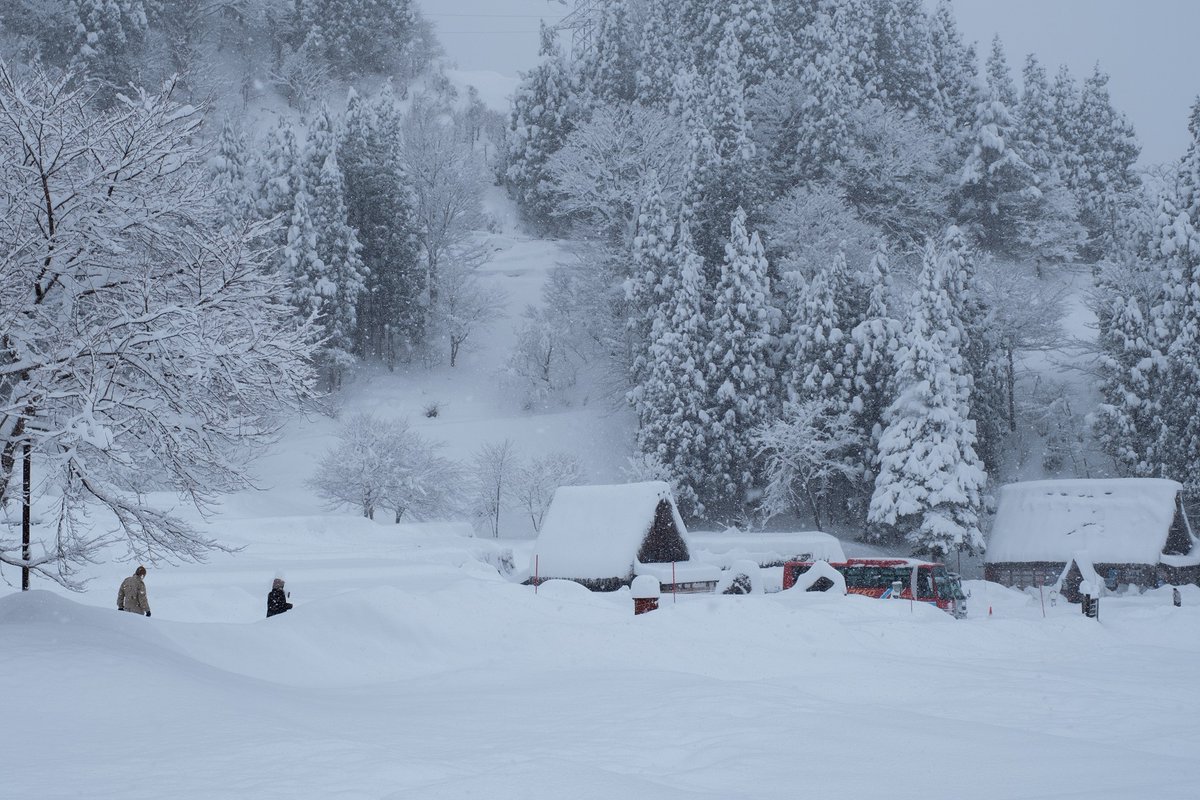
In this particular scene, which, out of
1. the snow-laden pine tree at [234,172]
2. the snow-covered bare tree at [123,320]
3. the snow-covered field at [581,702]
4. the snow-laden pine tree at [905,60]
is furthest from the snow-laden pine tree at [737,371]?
the snow-covered bare tree at [123,320]

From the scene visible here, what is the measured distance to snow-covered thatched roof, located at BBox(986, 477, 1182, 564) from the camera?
34.8m

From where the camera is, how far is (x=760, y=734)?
9.19m

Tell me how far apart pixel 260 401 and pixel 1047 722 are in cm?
947

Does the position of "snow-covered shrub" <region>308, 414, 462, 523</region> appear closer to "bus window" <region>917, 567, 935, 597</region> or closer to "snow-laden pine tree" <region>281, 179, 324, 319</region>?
"snow-laden pine tree" <region>281, 179, 324, 319</region>

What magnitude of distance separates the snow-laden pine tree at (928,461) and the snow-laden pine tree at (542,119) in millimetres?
42602

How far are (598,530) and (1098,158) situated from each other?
5831 cm

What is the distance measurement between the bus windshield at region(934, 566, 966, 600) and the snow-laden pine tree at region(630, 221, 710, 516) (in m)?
21.5

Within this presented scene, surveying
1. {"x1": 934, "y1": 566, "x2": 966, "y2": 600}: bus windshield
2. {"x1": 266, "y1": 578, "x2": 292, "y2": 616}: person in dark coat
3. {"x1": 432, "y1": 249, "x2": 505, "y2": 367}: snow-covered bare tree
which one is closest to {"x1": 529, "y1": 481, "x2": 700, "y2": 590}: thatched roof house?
{"x1": 934, "y1": 566, "x2": 966, "y2": 600}: bus windshield

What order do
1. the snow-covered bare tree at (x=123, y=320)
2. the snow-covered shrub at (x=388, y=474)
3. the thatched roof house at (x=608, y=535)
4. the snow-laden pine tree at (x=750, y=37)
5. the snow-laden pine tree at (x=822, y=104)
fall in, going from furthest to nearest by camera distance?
the snow-laden pine tree at (x=750, y=37)
the snow-laden pine tree at (x=822, y=104)
the snow-covered shrub at (x=388, y=474)
the thatched roof house at (x=608, y=535)
the snow-covered bare tree at (x=123, y=320)

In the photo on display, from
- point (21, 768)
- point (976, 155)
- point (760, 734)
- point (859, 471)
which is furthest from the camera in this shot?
point (976, 155)

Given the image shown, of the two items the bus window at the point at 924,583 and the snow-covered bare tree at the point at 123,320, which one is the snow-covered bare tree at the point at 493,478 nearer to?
the bus window at the point at 924,583

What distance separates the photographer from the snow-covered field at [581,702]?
23.1 ft

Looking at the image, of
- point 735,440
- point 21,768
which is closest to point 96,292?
point 21,768

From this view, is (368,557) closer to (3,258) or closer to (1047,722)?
(3,258)
